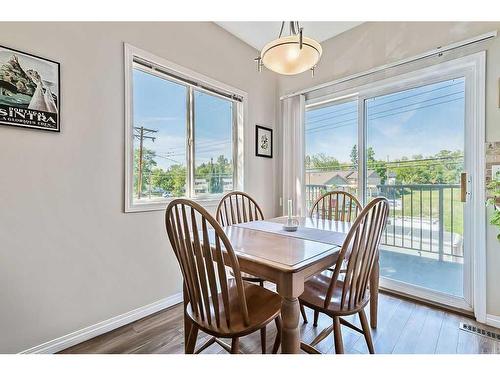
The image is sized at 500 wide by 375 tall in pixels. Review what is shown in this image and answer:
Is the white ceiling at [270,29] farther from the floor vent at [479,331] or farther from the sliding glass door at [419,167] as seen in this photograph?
the floor vent at [479,331]

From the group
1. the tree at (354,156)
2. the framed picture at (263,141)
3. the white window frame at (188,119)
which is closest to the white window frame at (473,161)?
the tree at (354,156)

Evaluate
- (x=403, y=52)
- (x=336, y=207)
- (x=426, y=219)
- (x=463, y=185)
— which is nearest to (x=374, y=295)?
(x=336, y=207)

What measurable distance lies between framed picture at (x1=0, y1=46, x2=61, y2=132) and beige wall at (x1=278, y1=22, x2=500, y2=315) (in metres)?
2.40

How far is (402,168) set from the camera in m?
2.33

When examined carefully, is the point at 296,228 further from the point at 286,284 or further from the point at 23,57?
the point at 23,57

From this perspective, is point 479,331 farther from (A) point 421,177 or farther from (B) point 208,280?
(B) point 208,280

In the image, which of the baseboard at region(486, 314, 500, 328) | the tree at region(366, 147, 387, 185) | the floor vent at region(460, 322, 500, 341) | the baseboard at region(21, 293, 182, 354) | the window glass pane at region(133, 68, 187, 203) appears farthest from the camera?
the tree at region(366, 147, 387, 185)

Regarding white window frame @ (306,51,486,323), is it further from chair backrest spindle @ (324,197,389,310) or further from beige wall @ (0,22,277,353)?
beige wall @ (0,22,277,353)

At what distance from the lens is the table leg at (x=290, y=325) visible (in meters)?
1.06

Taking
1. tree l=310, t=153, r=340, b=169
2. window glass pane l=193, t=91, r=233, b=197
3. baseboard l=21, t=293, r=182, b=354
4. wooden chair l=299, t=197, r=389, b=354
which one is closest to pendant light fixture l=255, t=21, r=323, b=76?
wooden chair l=299, t=197, r=389, b=354

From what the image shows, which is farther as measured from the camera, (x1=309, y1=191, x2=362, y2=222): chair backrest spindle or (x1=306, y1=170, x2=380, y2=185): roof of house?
(x1=306, y1=170, x2=380, y2=185): roof of house

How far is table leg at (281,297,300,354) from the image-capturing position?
3.47 ft
